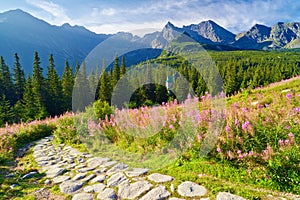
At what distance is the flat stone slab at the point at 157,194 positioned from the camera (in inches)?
127

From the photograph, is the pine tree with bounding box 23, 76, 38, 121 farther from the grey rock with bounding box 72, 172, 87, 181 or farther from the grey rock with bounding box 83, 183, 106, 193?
the grey rock with bounding box 83, 183, 106, 193

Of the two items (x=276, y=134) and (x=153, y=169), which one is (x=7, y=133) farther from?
(x=276, y=134)

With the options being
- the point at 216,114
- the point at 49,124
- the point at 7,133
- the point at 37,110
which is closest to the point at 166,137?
the point at 216,114

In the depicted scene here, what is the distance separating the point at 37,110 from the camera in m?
37.1

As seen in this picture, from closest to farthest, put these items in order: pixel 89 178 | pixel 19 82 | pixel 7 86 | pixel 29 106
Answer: pixel 89 178 → pixel 29 106 → pixel 7 86 → pixel 19 82

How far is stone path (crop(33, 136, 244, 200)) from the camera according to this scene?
3309 millimetres

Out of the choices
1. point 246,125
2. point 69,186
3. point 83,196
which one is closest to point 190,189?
point 246,125

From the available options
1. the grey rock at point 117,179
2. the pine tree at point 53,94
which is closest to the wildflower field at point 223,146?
the grey rock at point 117,179

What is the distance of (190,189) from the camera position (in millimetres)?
3311

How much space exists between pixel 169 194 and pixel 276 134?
2135mm

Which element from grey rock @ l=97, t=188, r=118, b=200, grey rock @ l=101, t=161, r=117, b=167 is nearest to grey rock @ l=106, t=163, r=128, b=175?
grey rock @ l=101, t=161, r=117, b=167

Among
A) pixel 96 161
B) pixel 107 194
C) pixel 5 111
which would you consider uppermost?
pixel 107 194

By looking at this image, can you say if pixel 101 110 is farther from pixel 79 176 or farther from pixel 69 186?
pixel 69 186

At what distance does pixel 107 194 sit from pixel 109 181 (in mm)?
507
